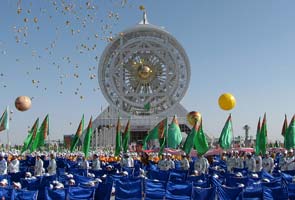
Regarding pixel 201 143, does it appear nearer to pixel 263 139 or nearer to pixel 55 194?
pixel 263 139

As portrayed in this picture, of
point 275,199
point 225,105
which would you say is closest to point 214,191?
point 275,199

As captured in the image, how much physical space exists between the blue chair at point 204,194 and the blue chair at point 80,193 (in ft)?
8.34

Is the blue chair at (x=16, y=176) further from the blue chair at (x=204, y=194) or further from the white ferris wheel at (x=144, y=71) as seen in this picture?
the white ferris wheel at (x=144, y=71)

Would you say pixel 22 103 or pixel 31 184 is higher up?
pixel 22 103

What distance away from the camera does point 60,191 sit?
33.9 ft

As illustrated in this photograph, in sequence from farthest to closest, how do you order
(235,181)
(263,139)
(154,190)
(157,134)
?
(157,134) < (263,139) < (235,181) < (154,190)

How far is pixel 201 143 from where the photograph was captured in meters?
17.9

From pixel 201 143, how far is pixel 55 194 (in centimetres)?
869

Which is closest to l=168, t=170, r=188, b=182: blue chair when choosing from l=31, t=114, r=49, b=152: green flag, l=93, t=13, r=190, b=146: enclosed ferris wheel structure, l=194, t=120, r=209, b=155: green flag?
l=194, t=120, r=209, b=155: green flag

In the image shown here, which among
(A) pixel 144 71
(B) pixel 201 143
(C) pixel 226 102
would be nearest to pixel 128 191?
(B) pixel 201 143

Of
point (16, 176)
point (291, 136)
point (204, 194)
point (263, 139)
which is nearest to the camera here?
point (204, 194)

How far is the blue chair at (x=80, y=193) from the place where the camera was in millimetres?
10469

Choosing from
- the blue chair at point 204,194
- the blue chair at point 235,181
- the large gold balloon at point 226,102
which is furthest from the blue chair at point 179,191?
the large gold balloon at point 226,102

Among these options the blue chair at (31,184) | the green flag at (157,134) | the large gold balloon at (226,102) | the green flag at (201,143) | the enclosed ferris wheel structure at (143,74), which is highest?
the enclosed ferris wheel structure at (143,74)
